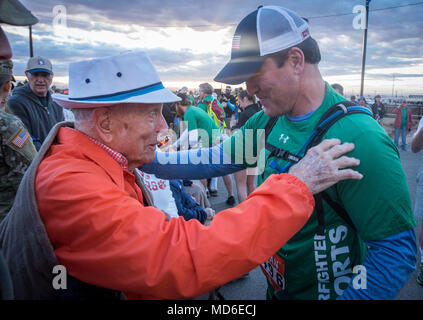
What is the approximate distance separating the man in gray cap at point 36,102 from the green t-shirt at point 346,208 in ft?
11.5

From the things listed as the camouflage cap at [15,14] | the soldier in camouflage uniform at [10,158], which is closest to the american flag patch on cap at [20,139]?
the soldier in camouflage uniform at [10,158]

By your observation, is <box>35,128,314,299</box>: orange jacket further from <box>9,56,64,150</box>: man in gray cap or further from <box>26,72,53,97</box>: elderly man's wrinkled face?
<box>26,72,53,97</box>: elderly man's wrinkled face

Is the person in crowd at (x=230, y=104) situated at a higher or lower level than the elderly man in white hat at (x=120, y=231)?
higher

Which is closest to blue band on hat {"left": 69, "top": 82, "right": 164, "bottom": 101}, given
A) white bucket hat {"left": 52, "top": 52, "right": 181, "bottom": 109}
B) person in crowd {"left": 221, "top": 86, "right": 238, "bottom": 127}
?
white bucket hat {"left": 52, "top": 52, "right": 181, "bottom": 109}

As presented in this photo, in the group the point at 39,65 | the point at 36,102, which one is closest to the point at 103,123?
the point at 36,102

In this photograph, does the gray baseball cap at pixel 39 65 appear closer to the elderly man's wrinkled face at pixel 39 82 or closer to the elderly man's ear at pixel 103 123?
the elderly man's wrinkled face at pixel 39 82

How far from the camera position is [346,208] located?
4.36 feet

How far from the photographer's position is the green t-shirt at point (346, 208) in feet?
3.97

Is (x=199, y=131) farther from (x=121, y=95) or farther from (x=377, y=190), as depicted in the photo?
(x=377, y=190)

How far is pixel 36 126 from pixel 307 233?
3.94 metres

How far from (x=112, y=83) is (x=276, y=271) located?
1.33 meters

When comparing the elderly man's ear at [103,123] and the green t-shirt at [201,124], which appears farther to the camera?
the green t-shirt at [201,124]

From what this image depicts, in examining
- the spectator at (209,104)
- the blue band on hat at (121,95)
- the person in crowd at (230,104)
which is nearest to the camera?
the blue band on hat at (121,95)

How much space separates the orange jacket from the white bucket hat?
357mm
